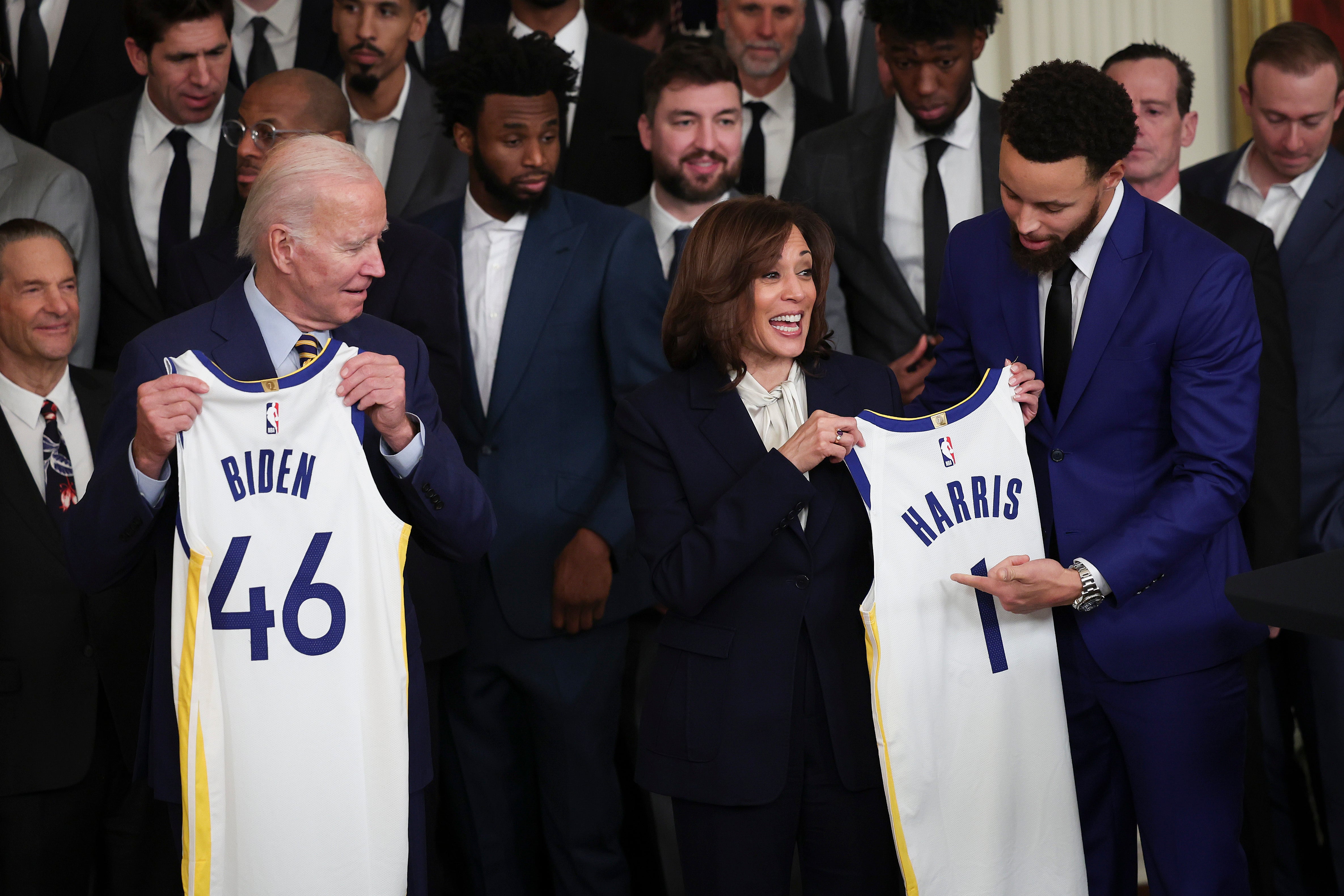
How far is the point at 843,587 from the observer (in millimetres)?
2426

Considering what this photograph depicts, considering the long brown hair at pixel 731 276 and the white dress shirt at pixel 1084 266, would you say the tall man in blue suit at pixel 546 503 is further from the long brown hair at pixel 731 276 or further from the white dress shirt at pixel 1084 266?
the white dress shirt at pixel 1084 266

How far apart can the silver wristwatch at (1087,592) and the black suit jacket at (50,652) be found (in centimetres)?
207

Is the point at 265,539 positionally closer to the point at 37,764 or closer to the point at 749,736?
the point at 749,736

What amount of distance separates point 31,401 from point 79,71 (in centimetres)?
148

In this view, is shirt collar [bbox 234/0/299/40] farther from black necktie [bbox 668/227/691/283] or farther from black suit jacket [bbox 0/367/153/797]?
black suit jacket [bbox 0/367/153/797]

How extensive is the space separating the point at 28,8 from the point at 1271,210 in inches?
149

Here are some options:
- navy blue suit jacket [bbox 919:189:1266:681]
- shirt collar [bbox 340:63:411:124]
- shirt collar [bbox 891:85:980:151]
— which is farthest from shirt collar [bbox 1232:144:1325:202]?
shirt collar [bbox 340:63:411:124]

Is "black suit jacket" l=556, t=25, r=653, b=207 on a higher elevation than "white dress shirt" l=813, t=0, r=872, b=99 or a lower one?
lower

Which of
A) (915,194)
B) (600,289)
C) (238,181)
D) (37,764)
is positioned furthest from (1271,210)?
(37,764)

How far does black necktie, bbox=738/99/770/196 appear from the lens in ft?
13.5

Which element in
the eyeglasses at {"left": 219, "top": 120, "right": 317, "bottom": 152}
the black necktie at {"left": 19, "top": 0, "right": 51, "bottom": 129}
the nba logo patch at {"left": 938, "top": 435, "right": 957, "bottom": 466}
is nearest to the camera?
the nba logo patch at {"left": 938, "top": 435, "right": 957, "bottom": 466}

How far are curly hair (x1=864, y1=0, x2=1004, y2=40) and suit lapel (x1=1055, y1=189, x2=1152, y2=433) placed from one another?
1390mm

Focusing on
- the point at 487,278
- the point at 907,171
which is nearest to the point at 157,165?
the point at 487,278

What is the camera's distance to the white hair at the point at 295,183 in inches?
89.7
